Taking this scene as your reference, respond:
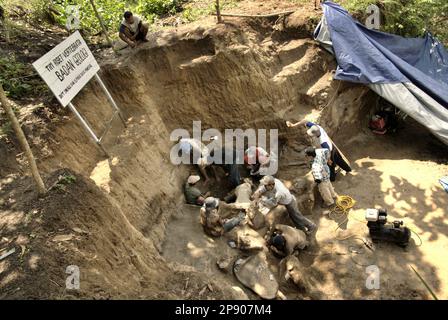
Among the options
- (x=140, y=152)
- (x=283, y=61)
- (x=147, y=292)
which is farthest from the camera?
(x=283, y=61)

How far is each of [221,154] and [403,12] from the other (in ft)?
21.6

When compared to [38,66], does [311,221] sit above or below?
below

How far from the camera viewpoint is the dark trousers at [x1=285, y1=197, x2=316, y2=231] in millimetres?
6704

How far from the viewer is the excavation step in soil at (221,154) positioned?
4.78m

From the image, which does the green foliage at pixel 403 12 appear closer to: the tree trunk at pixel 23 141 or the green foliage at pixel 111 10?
the green foliage at pixel 111 10

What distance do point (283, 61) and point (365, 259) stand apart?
18.2ft

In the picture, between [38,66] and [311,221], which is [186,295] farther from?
[38,66]

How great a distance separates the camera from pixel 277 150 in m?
8.96

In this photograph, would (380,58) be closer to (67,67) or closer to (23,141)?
(67,67)

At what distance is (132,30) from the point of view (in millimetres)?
8078

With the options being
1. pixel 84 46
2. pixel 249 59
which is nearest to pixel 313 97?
pixel 249 59

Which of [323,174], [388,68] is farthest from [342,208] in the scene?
[388,68]

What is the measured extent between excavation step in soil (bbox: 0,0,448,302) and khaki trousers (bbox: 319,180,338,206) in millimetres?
41

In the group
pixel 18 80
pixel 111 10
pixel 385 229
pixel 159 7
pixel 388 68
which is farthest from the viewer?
pixel 159 7
